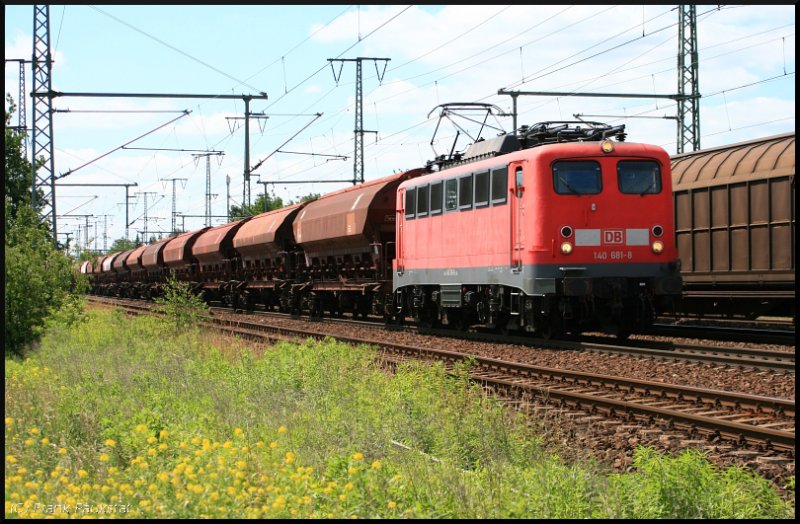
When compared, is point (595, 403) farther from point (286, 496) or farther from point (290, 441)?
point (286, 496)

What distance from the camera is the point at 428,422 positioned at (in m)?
8.70

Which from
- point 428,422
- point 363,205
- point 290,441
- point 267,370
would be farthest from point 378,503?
point 363,205

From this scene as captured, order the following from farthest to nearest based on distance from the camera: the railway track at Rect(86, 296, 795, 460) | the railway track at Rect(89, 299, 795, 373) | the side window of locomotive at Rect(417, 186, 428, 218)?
the side window of locomotive at Rect(417, 186, 428, 218) → the railway track at Rect(89, 299, 795, 373) → the railway track at Rect(86, 296, 795, 460)

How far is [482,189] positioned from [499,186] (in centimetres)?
71

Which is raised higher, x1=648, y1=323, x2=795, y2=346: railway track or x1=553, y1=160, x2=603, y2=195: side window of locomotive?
x1=553, y1=160, x2=603, y2=195: side window of locomotive

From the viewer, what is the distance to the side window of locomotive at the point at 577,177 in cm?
1573

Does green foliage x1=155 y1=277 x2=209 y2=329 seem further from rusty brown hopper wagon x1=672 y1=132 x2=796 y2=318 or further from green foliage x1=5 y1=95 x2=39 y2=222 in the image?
rusty brown hopper wagon x1=672 y1=132 x2=796 y2=318

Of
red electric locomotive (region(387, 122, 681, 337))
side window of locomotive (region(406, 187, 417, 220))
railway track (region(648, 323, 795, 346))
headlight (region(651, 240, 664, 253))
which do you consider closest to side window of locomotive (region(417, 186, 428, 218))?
side window of locomotive (region(406, 187, 417, 220))

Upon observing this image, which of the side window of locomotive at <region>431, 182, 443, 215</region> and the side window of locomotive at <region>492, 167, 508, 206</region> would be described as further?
the side window of locomotive at <region>431, 182, 443, 215</region>

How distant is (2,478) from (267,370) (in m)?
7.75

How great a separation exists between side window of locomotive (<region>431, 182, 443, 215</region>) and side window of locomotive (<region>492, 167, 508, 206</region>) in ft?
8.12

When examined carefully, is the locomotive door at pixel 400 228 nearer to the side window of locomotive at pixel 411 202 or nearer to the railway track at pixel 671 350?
the side window of locomotive at pixel 411 202

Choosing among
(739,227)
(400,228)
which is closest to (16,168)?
(400,228)

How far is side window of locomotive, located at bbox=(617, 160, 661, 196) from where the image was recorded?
16.1 meters
